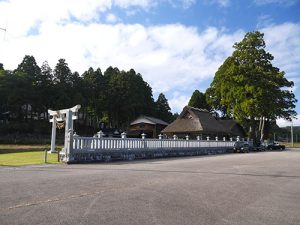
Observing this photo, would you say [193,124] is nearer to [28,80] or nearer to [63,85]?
[63,85]

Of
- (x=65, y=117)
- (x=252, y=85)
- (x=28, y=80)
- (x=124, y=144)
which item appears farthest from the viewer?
→ (x=28, y=80)

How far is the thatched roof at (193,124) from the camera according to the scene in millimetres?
42938

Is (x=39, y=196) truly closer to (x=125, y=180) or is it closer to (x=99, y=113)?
(x=125, y=180)

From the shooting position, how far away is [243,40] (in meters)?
45.9

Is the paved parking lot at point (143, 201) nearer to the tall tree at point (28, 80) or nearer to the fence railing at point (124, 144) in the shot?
the fence railing at point (124, 144)

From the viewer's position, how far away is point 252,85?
43.3 m

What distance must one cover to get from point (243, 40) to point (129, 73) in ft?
83.3

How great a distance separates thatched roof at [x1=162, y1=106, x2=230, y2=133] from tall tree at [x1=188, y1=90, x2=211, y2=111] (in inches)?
849

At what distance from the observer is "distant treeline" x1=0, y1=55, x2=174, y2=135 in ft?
167

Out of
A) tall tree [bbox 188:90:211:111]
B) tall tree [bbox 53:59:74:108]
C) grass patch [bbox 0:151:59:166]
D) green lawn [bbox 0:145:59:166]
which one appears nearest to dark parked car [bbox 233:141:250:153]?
green lawn [bbox 0:145:59:166]

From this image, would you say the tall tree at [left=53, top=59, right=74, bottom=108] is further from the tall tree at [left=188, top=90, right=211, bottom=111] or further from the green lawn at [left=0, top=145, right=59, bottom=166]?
the green lawn at [left=0, top=145, right=59, bottom=166]

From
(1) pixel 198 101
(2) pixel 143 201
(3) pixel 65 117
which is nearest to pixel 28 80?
(3) pixel 65 117

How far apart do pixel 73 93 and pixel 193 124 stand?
2487 cm

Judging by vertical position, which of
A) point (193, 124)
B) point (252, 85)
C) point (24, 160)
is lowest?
point (24, 160)
